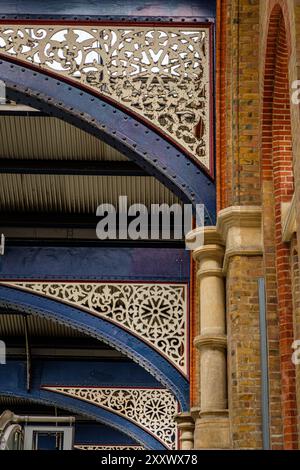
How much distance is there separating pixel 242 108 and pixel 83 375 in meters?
10.1

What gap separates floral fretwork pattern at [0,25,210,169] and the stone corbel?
5.25ft

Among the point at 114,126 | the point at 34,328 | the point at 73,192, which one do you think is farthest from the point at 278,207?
the point at 34,328

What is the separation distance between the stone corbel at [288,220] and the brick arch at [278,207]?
0.06 m

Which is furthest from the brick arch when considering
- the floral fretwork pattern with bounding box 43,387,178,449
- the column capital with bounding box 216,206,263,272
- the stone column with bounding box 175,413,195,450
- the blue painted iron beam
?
the floral fretwork pattern with bounding box 43,387,178,449

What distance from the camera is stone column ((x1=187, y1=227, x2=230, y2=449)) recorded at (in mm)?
9016

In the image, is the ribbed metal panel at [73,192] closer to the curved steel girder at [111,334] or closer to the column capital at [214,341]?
the curved steel girder at [111,334]

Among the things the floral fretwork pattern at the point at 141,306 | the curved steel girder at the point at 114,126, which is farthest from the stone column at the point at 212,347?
the floral fretwork pattern at the point at 141,306

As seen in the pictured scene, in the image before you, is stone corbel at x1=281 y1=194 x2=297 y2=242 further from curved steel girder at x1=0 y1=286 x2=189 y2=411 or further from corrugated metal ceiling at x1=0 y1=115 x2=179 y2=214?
corrugated metal ceiling at x1=0 y1=115 x2=179 y2=214

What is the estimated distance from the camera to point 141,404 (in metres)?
18.1

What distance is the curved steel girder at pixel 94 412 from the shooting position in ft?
56.8

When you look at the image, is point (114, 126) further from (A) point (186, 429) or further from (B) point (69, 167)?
(A) point (186, 429)

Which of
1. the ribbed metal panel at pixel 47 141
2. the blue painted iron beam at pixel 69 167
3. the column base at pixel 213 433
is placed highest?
the ribbed metal panel at pixel 47 141

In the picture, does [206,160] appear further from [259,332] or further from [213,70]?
[259,332]
